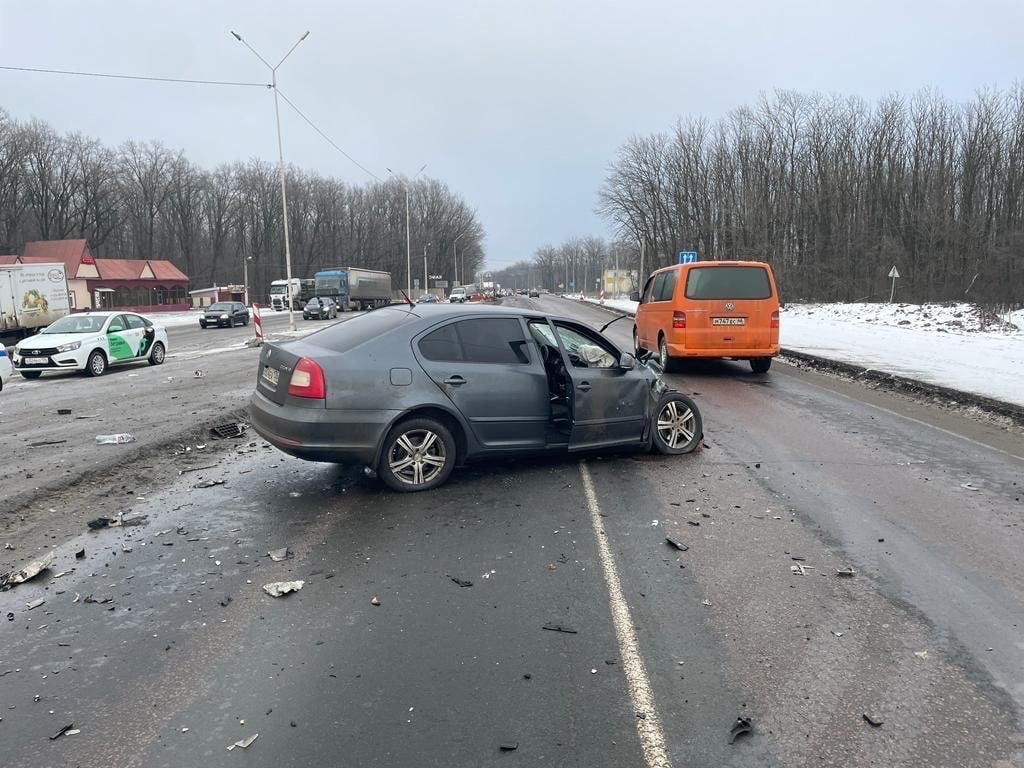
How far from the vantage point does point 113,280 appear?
6656 cm

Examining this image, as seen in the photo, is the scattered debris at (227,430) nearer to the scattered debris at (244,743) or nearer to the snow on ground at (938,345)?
the scattered debris at (244,743)

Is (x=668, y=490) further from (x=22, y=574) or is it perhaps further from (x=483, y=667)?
(x=22, y=574)

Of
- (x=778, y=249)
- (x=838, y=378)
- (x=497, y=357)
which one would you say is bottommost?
(x=838, y=378)

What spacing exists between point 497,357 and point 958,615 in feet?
12.7

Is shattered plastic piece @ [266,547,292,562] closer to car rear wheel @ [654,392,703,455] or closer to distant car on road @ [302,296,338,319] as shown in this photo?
car rear wheel @ [654,392,703,455]

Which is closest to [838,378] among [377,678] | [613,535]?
[613,535]

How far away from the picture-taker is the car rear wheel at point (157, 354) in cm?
1772

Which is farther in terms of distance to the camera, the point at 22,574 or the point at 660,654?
the point at 22,574

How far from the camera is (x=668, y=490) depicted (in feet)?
19.6

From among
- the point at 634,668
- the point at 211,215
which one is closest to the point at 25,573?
the point at 634,668

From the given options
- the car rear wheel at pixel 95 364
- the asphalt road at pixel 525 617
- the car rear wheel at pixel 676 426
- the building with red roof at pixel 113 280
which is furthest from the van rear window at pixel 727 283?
the building with red roof at pixel 113 280

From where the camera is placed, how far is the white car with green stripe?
582 inches

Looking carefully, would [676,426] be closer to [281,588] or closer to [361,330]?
[361,330]

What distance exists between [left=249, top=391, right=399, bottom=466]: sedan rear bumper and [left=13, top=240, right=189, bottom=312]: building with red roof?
60895mm
